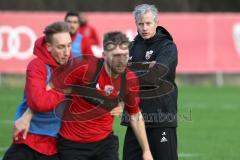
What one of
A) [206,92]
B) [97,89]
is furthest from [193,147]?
[206,92]

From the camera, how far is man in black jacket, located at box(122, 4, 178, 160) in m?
7.15

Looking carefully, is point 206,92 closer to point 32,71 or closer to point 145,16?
point 145,16

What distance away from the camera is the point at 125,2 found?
27406 millimetres

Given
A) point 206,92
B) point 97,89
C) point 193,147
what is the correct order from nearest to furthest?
point 97,89
point 193,147
point 206,92

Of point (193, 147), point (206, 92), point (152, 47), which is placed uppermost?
point (152, 47)

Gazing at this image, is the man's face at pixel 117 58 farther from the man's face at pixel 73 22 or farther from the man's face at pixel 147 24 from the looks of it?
the man's face at pixel 73 22

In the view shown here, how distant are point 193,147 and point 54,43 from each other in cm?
617

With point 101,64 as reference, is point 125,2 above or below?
below

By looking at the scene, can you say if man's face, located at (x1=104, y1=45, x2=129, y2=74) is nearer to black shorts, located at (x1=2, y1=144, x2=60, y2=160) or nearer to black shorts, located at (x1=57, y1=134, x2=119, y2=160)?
black shorts, located at (x1=57, y1=134, x2=119, y2=160)

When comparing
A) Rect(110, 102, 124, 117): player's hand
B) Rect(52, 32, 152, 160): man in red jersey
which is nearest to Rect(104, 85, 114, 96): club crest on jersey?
Rect(52, 32, 152, 160): man in red jersey

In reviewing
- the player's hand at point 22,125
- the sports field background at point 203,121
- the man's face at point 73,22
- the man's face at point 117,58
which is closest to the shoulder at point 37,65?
the player's hand at point 22,125

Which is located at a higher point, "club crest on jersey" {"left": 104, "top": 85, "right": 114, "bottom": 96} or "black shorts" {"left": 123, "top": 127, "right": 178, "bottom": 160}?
"club crest on jersey" {"left": 104, "top": 85, "right": 114, "bottom": 96}

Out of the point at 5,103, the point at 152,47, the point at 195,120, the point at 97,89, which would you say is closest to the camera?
the point at 97,89

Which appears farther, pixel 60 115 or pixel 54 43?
pixel 60 115
